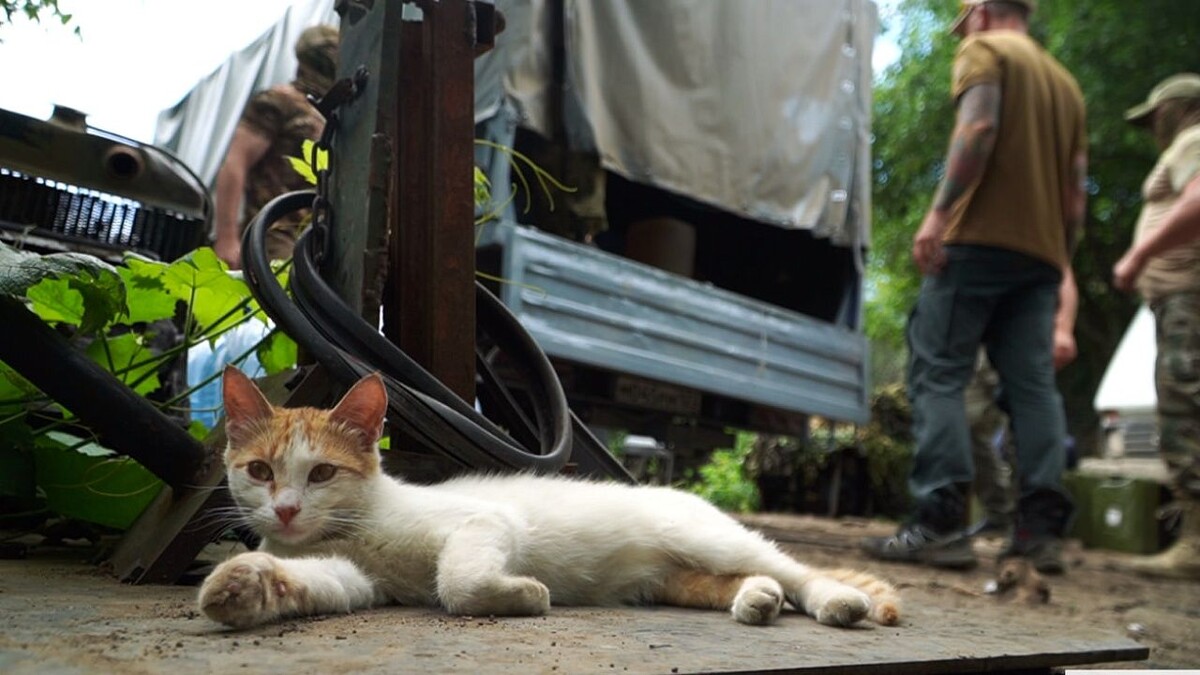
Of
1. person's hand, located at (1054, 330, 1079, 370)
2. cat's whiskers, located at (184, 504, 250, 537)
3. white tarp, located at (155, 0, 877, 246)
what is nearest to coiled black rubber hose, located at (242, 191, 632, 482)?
cat's whiskers, located at (184, 504, 250, 537)

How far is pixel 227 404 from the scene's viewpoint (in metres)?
1.71

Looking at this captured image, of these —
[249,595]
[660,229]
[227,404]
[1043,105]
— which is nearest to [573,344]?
[660,229]

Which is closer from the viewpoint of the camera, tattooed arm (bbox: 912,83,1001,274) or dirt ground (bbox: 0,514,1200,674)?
dirt ground (bbox: 0,514,1200,674)

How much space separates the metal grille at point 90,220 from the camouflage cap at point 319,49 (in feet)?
4.44

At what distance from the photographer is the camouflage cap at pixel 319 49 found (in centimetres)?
393

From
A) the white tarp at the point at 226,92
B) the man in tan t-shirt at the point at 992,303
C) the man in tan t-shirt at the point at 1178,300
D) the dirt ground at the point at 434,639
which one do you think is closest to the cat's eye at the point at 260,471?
the dirt ground at the point at 434,639

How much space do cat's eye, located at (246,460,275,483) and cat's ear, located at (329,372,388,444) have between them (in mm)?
138

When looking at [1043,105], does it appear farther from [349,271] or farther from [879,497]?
[879,497]

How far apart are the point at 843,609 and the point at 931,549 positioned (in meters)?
2.90

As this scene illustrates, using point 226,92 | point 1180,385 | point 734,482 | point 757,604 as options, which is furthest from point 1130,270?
point 734,482

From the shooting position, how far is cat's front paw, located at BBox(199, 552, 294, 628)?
1.28 metres

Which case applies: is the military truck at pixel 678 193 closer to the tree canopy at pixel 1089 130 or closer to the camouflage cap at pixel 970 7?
the camouflage cap at pixel 970 7

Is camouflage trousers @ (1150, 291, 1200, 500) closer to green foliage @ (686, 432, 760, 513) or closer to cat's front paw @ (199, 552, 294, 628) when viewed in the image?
cat's front paw @ (199, 552, 294, 628)

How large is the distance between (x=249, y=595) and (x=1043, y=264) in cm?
395
